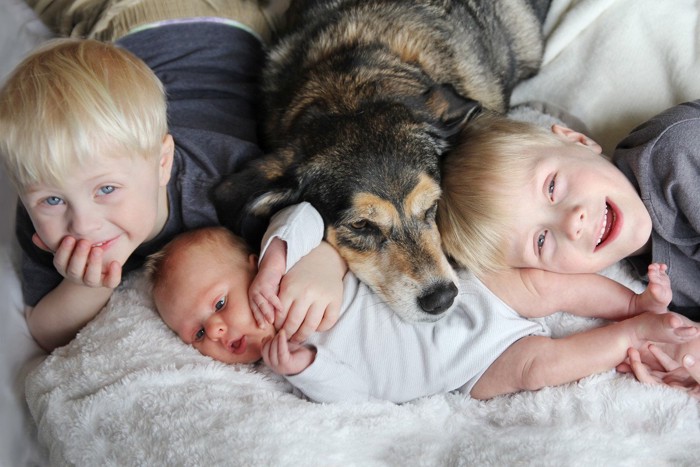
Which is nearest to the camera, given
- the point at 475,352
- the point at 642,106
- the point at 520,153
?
the point at 475,352

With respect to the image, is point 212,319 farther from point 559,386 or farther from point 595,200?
point 595,200

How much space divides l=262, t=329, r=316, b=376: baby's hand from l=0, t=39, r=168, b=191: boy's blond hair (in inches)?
23.3

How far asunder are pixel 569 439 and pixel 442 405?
Result: 1.13 ft

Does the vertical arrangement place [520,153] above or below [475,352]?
above

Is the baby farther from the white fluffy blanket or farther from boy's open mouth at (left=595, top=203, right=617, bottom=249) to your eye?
boy's open mouth at (left=595, top=203, right=617, bottom=249)

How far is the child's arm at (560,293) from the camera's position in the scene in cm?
197

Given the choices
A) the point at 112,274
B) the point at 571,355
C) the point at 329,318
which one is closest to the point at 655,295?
the point at 571,355

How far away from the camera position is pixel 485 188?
197cm

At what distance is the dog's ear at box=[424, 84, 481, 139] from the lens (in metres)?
2.16

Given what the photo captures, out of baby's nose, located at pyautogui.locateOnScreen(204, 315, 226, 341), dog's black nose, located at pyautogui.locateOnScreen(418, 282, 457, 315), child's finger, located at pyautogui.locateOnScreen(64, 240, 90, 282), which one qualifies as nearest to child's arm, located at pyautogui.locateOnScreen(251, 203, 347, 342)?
baby's nose, located at pyautogui.locateOnScreen(204, 315, 226, 341)

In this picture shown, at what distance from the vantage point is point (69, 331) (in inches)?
83.4

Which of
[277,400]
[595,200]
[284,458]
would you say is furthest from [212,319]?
[595,200]

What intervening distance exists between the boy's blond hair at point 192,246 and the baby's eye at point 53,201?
336 millimetres

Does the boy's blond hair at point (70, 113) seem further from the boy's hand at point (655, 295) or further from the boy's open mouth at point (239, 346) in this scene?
the boy's hand at point (655, 295)
